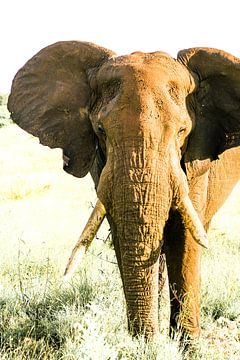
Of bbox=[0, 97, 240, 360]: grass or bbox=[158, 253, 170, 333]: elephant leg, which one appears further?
bbox=[158, 253, 170, 333]: elephant leg

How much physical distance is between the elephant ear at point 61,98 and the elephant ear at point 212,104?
0.64 metres

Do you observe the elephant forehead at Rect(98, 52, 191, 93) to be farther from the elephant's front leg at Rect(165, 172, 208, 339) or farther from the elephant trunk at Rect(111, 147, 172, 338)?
the elephant's front leg at Rect(165, 172, 208, 339)

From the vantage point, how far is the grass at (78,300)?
4.73 metres

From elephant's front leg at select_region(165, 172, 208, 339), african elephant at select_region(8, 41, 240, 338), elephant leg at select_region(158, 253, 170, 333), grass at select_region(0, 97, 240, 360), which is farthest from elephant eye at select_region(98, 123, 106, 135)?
elephant leg at select_region(158, 253, 170, 333)

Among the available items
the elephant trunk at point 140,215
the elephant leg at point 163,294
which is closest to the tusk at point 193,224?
the elephant trunk at point 140,215

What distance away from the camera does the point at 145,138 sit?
4066 millimetres

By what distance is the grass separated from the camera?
4727 mm

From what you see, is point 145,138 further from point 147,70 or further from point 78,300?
point 78,300

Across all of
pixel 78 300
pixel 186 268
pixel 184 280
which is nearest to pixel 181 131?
pixel 186 268

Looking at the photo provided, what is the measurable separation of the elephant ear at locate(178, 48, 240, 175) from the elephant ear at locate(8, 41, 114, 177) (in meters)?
0.64

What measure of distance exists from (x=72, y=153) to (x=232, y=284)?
2443 millimetres

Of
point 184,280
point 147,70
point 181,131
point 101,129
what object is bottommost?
point 184,280

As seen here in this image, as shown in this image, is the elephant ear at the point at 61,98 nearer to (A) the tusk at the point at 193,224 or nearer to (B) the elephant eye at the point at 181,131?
(B) the elephant eye at the point at 181,131

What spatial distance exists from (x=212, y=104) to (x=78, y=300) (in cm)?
184
